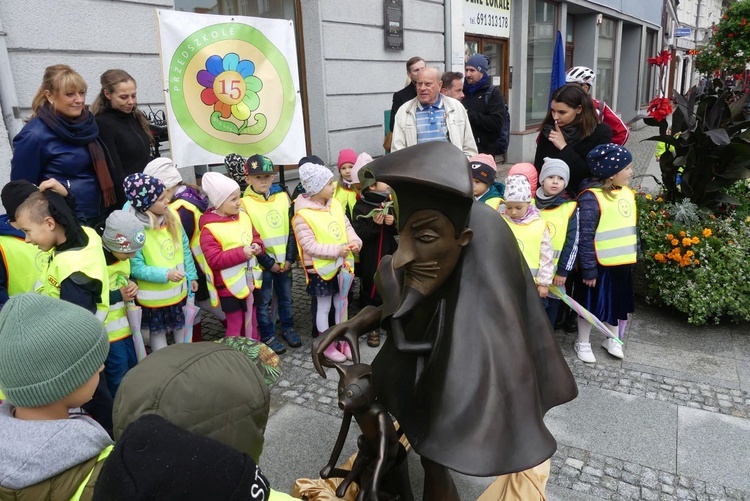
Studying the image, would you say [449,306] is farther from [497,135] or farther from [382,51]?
[382,51]

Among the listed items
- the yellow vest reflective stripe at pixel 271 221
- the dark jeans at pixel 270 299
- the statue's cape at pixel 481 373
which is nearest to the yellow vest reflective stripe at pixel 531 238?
the yellow vest reflective stripe at pixel 271 221

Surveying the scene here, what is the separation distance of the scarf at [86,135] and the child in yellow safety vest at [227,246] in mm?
614

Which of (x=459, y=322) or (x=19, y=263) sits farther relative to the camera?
(x=19, y=263)

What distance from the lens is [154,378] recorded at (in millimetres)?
1241

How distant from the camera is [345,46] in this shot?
7.38 m

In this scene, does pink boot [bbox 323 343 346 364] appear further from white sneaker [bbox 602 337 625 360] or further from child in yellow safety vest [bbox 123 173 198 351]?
white sneaker [bbox 602 337 625 360]

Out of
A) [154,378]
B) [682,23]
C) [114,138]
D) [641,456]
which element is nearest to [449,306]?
[154,378]

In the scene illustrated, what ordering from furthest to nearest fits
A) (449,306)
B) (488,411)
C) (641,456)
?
(641,456), (449,306), (488,411)

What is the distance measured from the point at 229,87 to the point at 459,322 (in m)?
3.34

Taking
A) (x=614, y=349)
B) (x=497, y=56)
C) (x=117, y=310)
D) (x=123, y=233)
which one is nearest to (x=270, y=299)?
(x=117, y=310)

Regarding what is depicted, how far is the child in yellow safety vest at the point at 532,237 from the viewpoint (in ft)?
12.0

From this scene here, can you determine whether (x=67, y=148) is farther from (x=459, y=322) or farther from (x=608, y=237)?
(x=608, y=237)

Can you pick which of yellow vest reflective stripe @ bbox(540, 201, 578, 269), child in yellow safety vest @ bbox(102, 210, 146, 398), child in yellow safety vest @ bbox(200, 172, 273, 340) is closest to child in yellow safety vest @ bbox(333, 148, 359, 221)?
child in yellow safety vest @ bbox(200, 172, 273, 340)

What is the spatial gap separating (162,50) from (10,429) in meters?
3.26
